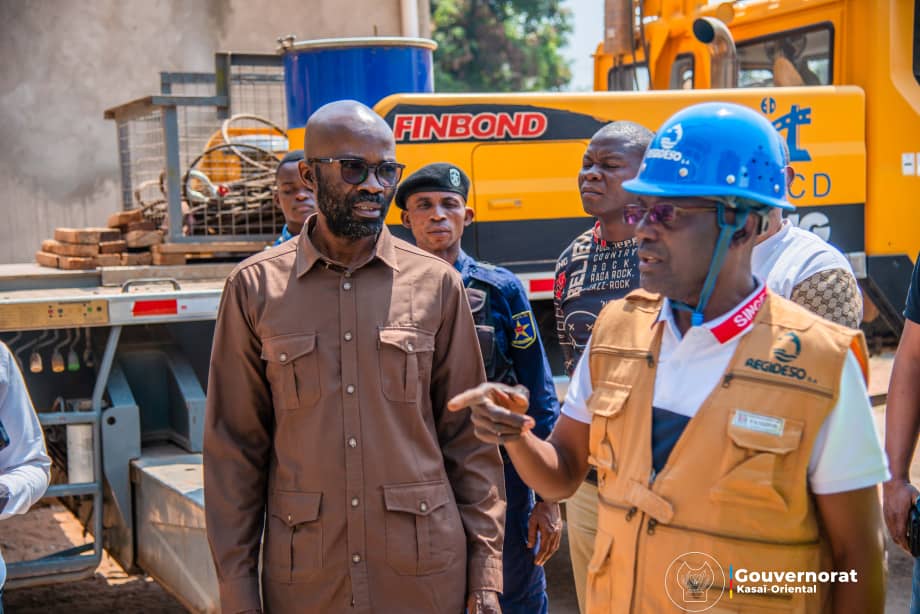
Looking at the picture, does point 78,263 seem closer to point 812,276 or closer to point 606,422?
point 812,276

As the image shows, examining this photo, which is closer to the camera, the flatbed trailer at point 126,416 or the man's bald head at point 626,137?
the man's bald head at point 626,137

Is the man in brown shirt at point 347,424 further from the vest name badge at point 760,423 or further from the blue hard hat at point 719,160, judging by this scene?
the vest name badge at point 760,423

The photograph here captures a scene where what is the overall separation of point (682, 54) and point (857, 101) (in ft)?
4.68

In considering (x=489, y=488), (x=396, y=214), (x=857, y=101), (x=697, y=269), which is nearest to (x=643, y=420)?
(x=697, y=269)

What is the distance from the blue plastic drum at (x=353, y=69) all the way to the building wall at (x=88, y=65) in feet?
17.3

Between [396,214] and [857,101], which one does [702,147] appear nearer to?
[396,214]

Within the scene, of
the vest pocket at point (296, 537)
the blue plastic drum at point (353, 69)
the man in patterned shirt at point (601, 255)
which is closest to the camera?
the vest pocket at point (296, 537)

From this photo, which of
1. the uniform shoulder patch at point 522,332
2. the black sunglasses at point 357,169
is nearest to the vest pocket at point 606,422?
the black sunglasses at point 357,169

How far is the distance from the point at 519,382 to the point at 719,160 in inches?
59.6

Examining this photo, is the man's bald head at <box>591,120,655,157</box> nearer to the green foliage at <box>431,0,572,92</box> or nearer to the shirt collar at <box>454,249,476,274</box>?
the shirt collar at <box>454,249,476,274</box>

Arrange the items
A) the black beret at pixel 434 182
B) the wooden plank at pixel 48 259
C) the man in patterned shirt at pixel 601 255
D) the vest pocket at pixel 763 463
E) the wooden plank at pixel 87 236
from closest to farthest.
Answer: the vest pocket at pixel 763 463 < the man in patterned shirt at pixel 601 255 < the black beret at pixel 434 182 < the wooden plank at pixel 87 236 < the wooden plank at pixel 48 259

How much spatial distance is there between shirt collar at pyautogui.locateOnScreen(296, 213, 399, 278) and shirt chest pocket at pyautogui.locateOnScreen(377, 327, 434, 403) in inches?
6.5

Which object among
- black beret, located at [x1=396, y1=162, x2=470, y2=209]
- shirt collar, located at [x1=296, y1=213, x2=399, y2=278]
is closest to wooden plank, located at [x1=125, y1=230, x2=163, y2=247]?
black beret, located at [x1=396, y1=162, x2=470, y2=209]

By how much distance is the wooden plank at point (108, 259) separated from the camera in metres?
5.15
